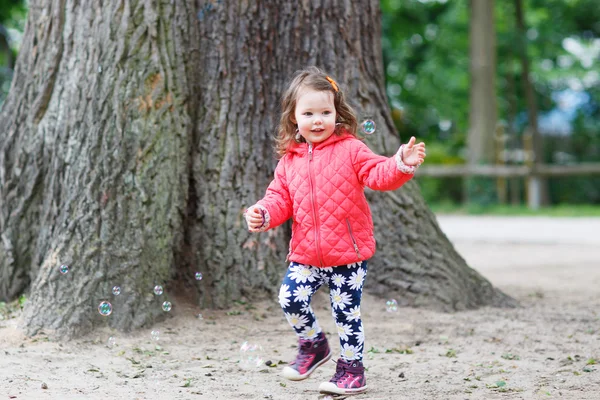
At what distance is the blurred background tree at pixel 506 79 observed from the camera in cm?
2008

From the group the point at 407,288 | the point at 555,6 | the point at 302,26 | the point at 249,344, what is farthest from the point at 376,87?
the point at 555,6

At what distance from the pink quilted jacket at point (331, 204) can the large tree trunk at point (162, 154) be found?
123 centimetres

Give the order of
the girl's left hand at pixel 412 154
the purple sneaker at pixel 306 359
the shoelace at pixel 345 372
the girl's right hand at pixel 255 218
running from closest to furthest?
the girl's left hand at pixel 412 154 < the girl's right hand at pixel 255 218 < the shoelace at pixel 345 372 < the purple sneaker at pixel 306 359

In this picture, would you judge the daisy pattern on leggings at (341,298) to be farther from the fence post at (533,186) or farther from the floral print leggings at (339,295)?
the fence post at (533,186)

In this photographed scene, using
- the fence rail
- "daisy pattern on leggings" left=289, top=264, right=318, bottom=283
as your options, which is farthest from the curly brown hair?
the fence rail

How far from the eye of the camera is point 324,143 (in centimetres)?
353

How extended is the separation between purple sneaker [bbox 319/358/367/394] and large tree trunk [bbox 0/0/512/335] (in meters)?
1.35

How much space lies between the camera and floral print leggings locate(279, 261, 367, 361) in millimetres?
3449

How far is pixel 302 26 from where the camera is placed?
15.9ft

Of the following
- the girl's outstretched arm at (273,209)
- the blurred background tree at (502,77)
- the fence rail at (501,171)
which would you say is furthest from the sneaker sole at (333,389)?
the blurred background tree at (502,77)

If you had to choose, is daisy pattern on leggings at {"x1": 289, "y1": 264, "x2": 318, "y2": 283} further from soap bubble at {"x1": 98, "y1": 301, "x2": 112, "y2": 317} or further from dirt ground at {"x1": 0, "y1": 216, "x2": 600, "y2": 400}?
soap bubble at {"x1": 98, "y1": 301, "x2": 112, "y2": 317}

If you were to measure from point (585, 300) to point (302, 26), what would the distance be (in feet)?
9.53

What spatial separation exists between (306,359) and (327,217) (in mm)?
685

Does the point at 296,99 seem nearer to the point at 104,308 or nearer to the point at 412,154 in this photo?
the point at 412,154
